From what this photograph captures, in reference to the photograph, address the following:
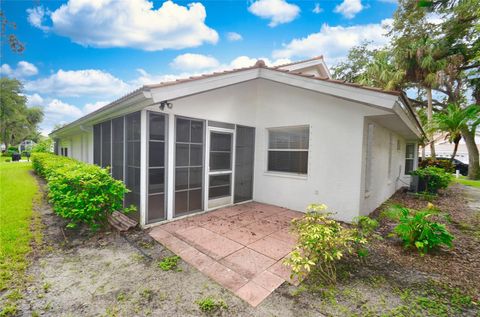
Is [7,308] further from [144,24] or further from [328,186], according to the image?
[144,24]

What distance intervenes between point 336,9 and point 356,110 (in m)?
6.34

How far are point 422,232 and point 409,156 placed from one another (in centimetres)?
1064

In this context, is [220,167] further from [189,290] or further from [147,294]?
[147,294]

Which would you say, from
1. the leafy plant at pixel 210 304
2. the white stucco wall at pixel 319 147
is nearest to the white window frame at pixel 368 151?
the white stucco wall at pixel 319 147

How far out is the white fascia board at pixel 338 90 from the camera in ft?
13.3

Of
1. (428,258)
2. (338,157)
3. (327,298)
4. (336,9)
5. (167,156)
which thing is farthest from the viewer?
(336,9)

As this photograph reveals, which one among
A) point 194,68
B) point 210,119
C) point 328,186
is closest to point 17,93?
point 194,68

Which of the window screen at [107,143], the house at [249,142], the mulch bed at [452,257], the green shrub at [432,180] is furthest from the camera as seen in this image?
the green shrub at [432,180]

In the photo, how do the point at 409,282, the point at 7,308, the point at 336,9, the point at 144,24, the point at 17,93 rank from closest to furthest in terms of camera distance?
the point at 7,308 < the point at 409,282 < the point at 144,24 < the point at 336,9 < the point at 17,93

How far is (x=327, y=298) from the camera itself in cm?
262

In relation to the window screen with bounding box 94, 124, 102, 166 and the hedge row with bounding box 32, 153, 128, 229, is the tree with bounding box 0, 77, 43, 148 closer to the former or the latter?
the window screen with bounding box 94, 124, 102, 166

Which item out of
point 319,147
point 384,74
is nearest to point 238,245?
point 319,147

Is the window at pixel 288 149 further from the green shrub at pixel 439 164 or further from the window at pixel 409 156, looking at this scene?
the green shrub at pixel 439 164

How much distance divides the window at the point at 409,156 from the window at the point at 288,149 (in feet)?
30.6
